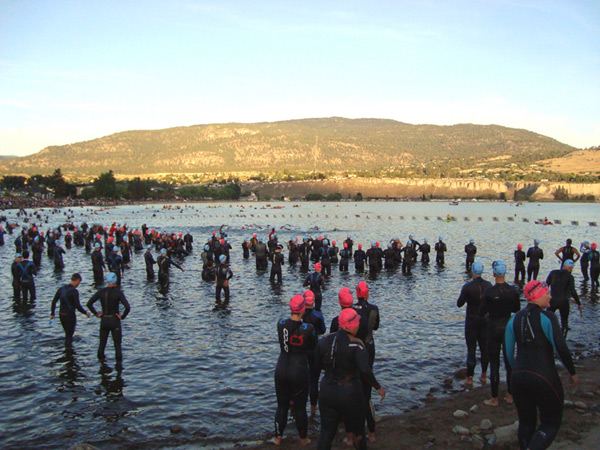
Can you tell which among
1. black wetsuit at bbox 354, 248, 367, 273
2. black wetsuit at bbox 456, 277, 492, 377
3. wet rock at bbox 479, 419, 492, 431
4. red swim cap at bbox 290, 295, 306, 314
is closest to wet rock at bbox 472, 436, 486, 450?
wet rock at bbox 479, 419, 492, 431

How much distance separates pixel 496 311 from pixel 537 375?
10.8 ft

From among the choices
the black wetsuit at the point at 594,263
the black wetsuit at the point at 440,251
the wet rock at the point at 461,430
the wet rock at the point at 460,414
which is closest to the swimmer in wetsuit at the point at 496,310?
the wet rock at the point at 460,414

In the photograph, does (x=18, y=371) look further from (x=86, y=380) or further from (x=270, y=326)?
(x=270, y=326)

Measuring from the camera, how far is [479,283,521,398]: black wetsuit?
8.87 metres

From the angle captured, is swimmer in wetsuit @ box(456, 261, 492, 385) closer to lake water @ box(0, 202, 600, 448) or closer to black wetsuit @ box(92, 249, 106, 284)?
lake water @ box(0, 202, 600, 448)

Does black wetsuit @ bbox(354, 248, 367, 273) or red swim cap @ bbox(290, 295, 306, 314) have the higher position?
red swim cap @ bbox(290, 295, 306, 314)

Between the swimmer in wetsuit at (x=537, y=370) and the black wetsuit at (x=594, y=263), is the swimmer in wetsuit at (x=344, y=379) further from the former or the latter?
the black wetsuit at (x=594, y=263)

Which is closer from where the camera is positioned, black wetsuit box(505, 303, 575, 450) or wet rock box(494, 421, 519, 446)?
black wetsuit box(505, 303, 575, 450)

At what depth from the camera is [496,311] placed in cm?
901

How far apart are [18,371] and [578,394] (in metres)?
11.9

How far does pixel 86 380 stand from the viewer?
11.1 meters

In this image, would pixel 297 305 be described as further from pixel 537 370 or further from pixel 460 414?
pixel 460 414

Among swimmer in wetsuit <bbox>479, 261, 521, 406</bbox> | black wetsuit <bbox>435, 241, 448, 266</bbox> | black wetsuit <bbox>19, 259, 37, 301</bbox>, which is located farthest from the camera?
black wetsuit <bbox>435, 241, 448, 266</bbox>

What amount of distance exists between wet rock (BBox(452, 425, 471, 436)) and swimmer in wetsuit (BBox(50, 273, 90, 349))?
8.16m
